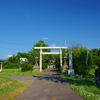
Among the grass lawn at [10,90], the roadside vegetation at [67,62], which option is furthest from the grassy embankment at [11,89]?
the roadside vegetation at [67,62]

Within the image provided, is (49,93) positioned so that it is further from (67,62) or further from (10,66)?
(10,66)

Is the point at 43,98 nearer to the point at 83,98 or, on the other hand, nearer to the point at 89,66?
the point at 83,98

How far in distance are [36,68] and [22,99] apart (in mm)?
22655

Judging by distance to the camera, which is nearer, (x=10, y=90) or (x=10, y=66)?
(x=10, y=90)

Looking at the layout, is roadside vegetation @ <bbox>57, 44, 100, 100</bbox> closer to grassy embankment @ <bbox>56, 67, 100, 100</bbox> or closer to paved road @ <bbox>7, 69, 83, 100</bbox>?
grassy embankment @ <bbox>56, 67, 100, 100</bbox>

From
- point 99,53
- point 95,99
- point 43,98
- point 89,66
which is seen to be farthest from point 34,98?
point 99,53

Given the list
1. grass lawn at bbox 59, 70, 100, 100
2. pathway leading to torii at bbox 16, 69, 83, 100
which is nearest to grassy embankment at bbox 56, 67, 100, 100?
grass lawn at bbox 59, 70, 100, 100

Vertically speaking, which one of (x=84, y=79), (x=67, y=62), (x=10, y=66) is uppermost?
(x=67, y=62)

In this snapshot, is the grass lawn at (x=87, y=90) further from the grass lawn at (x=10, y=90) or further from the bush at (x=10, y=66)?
the bush at (x=10, y=66)

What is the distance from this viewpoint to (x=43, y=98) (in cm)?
641

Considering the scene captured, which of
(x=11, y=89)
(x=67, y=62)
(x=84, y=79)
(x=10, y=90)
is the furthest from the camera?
(x=67, y=62)

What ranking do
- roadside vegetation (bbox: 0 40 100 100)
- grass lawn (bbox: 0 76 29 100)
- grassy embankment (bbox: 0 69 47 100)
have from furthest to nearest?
roadside vegetation (bbox: 0 40 100 100) → grassy embankment (bbox: 0 69 47 100) → grass lawn (bbox: 0 76 29 100)

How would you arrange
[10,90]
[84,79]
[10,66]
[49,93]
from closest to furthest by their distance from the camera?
1. [49,93]
2. [10,90]
3. [84,79]
4. [10,66]

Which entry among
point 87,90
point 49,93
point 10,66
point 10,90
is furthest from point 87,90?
point 10,66
